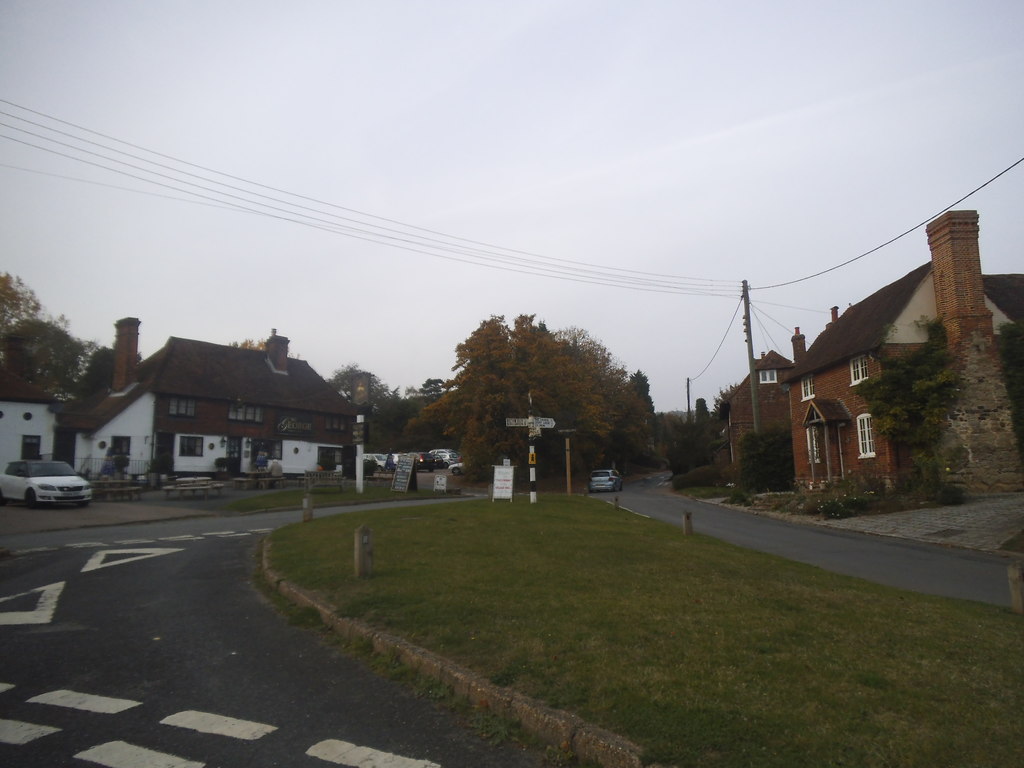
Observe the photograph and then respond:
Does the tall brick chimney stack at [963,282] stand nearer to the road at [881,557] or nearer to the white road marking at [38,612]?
the road at [881,557]

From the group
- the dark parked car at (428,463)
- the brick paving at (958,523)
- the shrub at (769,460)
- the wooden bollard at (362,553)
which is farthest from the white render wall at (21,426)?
the shrub at (769,460)

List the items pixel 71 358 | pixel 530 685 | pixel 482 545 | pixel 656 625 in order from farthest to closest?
pixel 71 358 → pixel 482 545 → pixel 656 625 → pixel 530 685

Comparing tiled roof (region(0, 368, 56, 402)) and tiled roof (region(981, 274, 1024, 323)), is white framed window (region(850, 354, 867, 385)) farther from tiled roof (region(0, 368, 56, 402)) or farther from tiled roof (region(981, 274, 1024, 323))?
tiled roof (region(0, 368, 56, 402))

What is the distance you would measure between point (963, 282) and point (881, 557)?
1541 centimetres

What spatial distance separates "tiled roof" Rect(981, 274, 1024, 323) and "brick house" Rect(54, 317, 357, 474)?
133ft

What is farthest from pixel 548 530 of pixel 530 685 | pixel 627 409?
pixel 627 409

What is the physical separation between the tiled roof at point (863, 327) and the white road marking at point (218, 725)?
26624 millimetres

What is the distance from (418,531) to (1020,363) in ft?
60.1

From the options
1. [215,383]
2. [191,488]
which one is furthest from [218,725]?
[215,383]

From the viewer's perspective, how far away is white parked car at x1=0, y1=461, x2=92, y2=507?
23.5m

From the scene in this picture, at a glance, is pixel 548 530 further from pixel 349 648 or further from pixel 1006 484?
pixel 1006 484

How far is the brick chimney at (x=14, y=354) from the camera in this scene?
36625 millimetres

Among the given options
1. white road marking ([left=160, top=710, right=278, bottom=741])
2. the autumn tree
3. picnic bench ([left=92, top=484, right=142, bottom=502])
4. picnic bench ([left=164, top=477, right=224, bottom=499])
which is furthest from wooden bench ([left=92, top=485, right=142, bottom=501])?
white road marking ([left=160, top=710, right=278, bottom=741])

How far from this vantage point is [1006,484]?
23422mm
